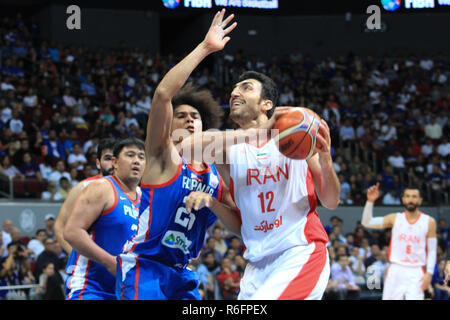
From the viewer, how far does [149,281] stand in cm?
387

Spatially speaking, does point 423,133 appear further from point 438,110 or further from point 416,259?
point 416,259

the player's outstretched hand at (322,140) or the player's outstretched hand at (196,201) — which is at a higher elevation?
the player's outstretched hand at (322,140)

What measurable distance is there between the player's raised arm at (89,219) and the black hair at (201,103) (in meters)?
0.83

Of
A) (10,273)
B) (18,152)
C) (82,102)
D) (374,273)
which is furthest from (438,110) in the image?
(10,273)

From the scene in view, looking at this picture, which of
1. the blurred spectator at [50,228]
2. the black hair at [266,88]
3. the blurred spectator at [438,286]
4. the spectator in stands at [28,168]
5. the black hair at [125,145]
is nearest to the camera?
the black hair at [266,88]

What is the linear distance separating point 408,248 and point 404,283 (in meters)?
0.48

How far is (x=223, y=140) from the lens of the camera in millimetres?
3793

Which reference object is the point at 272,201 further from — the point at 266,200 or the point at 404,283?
→ the point at 404,283

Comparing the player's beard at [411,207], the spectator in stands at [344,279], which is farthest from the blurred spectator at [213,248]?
the player's beard at [411,207]

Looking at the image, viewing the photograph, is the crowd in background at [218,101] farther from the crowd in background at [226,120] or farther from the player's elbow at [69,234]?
the player's elbow at [69,234]

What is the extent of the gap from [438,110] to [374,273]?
28.9 feet

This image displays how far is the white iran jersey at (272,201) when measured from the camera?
3.75 m

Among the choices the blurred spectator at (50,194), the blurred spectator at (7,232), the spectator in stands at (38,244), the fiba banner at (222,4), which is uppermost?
the fiba banner at (222,4)

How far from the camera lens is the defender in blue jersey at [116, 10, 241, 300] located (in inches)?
146
